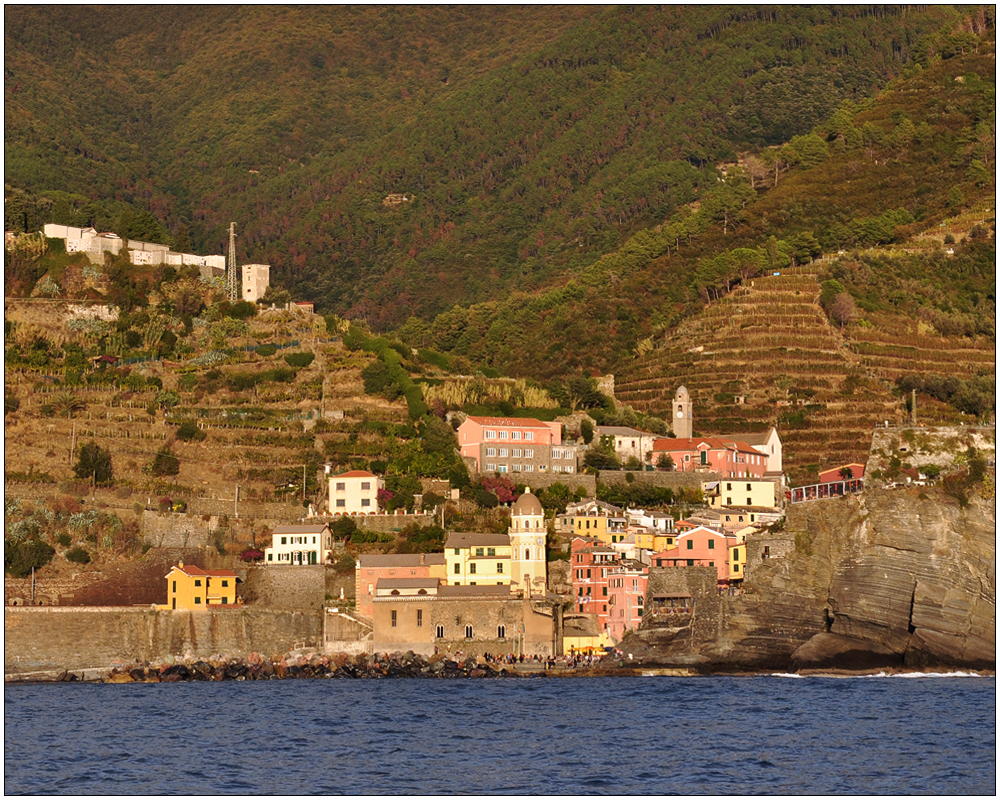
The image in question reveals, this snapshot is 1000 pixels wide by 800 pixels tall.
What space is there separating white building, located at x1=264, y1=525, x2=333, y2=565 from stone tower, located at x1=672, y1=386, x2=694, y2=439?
31.7 metres

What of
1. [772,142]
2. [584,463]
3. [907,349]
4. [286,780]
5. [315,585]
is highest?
[772,142]

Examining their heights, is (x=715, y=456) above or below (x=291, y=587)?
above

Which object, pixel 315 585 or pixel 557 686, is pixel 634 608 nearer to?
pixel 557 686

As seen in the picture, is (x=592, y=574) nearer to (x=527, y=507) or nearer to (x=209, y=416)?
(x=527, y=507)

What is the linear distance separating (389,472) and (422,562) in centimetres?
1043

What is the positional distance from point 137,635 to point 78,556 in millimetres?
7966

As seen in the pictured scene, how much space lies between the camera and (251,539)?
292 ft

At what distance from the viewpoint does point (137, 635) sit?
80750 mm

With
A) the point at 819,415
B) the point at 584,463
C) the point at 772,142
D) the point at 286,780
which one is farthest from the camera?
the point at 772,142

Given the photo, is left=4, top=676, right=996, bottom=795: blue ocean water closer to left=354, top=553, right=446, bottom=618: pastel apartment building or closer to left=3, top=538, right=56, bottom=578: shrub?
left=354, top=553, right=446, bottom=618: pastel apartment building

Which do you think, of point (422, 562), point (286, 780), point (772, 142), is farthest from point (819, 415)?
point (772, 142)

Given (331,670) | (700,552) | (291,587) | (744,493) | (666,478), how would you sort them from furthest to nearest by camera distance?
1. (666,478)
2. (744,493)
3. (700,552)
4. (291,587)
5. (331,670)

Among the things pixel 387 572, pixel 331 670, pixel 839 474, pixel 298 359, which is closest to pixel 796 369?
pixel 839 474

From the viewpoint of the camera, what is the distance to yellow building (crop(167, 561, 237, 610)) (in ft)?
270
